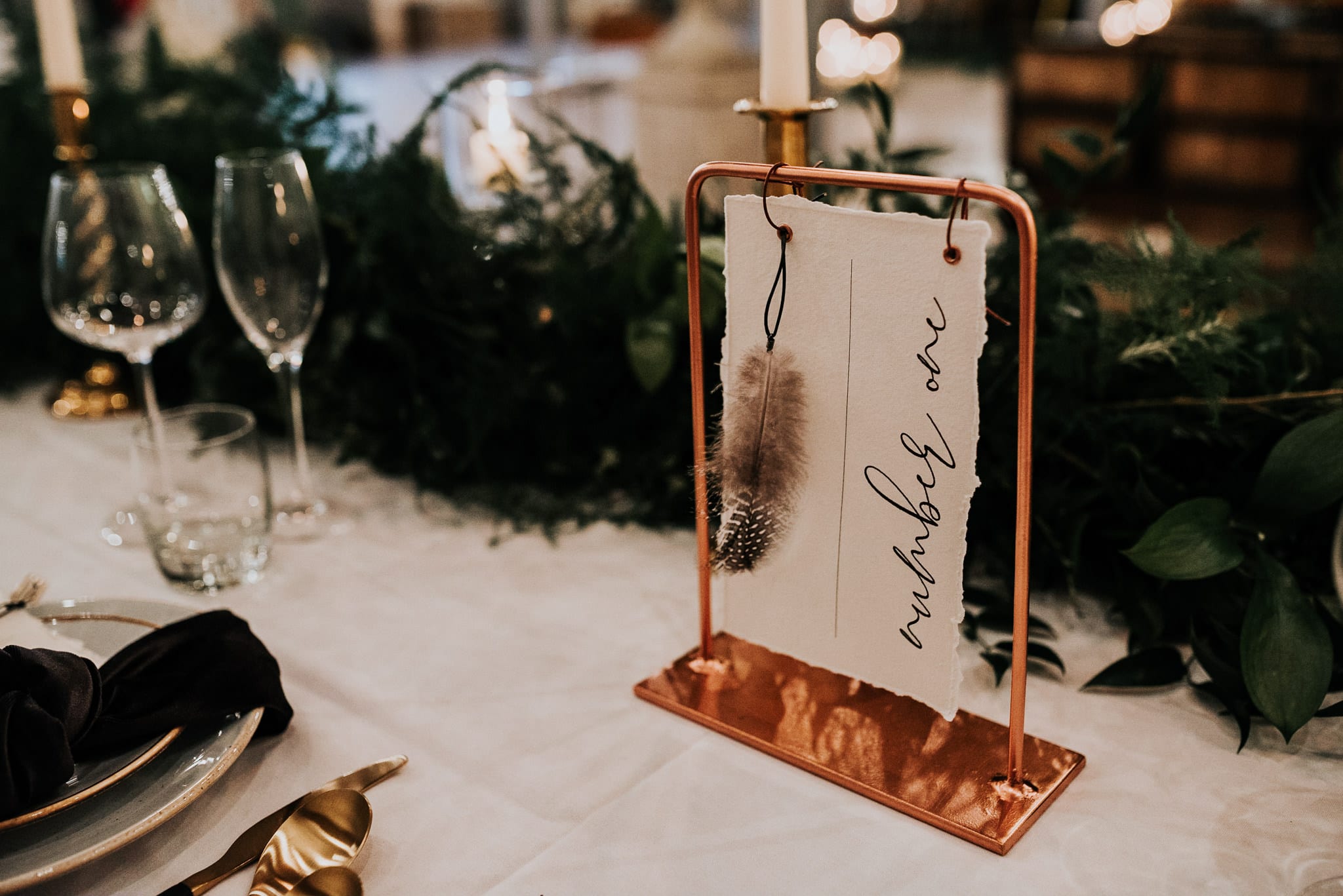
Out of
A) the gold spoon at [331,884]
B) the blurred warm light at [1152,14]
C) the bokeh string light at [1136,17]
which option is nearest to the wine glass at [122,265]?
the gold spoon at [331,884]

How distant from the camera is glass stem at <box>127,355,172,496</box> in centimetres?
85

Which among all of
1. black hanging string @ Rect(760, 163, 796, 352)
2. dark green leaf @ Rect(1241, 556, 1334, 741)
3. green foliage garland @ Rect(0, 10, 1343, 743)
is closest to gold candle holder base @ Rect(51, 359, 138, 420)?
green foliage garland @ Rect(0, 10, 1343, 743)

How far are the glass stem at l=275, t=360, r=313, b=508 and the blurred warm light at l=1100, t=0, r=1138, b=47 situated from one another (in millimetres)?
6321

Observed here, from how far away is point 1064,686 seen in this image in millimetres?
744

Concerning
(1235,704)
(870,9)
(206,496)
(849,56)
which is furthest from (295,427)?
(870,9)

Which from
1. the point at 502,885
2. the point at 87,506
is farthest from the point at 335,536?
the point at 502,885

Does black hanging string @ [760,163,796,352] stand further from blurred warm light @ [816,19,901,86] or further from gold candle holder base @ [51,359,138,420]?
blurred warm light @ [816,19,901,86]

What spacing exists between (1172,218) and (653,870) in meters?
0.59

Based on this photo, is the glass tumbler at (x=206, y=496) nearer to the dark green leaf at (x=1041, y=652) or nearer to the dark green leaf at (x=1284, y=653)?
the dark green leaf at (x=1041, y=652)

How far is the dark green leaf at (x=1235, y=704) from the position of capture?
0.67 metres

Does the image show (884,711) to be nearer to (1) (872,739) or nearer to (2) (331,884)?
(1) (872,739)

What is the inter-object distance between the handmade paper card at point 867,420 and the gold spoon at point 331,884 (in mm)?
284

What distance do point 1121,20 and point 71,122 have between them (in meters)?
6.79

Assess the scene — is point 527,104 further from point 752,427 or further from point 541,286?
point 752,427
